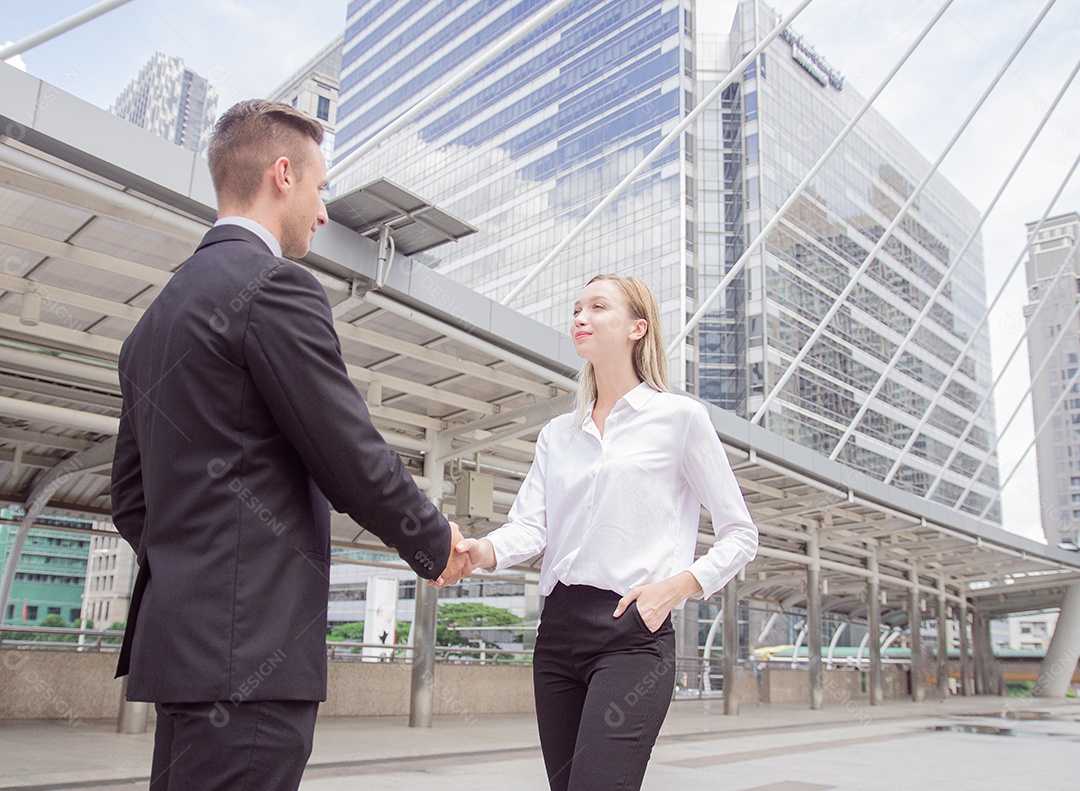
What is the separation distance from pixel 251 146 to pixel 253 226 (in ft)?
0.60

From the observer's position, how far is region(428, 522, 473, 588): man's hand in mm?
1957

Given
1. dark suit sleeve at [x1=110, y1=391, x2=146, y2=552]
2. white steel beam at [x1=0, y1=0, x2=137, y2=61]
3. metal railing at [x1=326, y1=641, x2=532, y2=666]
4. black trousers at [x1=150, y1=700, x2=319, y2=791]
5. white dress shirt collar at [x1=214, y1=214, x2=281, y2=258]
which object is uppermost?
white steel beam at [x1=0, y1=0, x2=137, y2=61]

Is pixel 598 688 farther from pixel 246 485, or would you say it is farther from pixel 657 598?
pixel 246 485

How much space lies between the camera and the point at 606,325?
8.73ft

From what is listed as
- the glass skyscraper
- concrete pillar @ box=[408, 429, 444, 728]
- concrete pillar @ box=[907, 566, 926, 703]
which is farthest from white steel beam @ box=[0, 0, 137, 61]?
the glass skyscraper

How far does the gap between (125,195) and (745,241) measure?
68.0 meters

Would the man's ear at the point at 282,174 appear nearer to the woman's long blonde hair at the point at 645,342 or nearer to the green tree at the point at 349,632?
the woman's long blonde hair at the point at 645,342

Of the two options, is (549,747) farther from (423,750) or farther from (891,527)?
(891,527)

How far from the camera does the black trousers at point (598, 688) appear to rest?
81.6 inches

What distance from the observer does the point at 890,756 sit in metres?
10.2

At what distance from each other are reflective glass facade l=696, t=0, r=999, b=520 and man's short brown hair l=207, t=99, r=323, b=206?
6200 cm

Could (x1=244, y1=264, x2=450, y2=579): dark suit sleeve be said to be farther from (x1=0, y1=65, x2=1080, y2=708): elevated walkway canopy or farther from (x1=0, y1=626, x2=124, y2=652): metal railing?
(x1=0, y1=626, x2=124, y2=652): metal railing

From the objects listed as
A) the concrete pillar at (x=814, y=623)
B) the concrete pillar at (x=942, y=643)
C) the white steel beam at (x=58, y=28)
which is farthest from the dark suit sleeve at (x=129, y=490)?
the concrete pillar at (x=942, y=643)

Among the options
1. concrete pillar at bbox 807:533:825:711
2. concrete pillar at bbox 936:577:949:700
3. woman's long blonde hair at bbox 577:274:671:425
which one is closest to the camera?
woman's long blonde hair at bbox 577:274:671:425
